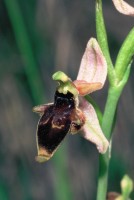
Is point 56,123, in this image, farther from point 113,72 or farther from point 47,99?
point 47,99

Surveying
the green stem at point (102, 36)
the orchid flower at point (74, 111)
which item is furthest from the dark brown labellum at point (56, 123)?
the green stem at point (102, 36)

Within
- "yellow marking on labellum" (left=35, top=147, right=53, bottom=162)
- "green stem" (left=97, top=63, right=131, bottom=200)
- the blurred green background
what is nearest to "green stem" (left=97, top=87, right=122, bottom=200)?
"green stem" (left=97, top=63, right=131, bottom=200)

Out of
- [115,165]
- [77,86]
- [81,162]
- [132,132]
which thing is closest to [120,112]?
[132,132]

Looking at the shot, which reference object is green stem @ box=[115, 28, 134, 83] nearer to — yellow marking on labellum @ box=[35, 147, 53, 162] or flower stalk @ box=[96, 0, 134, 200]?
flower stalk @ box=[96, 0, 134, 200]

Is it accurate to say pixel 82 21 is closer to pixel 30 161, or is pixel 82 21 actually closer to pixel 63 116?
pixel 30 161

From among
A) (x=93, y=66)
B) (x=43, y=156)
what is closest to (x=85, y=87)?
(x=93, y=66)
